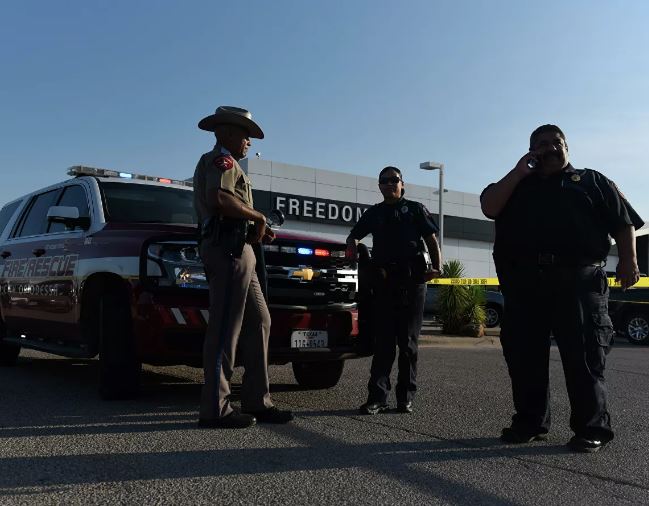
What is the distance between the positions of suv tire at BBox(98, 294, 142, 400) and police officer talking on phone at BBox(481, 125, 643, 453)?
2601 mm

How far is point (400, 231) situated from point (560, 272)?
1383mm

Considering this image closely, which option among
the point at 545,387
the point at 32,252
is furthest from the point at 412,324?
the point at 32,252

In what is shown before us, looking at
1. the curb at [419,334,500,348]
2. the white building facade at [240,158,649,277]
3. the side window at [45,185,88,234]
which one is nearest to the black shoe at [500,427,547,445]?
Answer: the side window at [45,185,88,234]

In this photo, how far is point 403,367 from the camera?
495cm

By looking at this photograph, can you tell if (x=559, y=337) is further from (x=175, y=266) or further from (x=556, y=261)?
(x=175, y=266)

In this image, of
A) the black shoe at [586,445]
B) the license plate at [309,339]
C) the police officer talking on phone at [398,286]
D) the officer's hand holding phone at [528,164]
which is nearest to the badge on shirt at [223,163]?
the police officer talking on phone at [398,286]

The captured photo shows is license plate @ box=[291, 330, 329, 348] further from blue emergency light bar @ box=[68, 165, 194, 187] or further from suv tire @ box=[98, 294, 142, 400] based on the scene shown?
blue emergency light bar @ box=[68, 165, 194, 187]

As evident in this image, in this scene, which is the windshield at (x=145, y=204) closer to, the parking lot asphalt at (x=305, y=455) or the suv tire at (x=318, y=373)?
the parking lot asphalt at (x=305, y=455)

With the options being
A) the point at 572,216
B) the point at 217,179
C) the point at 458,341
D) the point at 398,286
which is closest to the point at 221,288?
the point at 217,179

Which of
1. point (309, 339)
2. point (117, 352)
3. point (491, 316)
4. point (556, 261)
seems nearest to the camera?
point (556, 261)

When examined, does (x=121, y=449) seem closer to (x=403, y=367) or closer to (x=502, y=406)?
(x=403, y=367)

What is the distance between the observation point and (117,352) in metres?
4.93

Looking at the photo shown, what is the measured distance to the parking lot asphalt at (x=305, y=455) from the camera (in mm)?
2984

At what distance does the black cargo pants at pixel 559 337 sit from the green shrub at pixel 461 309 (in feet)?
35.1
